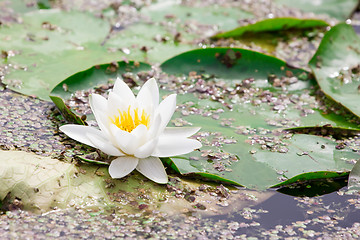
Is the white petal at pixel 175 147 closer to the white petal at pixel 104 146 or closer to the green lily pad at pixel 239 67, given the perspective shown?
the white petal at pixel 104 146

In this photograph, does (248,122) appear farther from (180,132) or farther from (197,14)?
(197,14)

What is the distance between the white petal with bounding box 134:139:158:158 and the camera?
236cm

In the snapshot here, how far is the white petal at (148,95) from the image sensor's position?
2.58m

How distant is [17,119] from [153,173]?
932 millimetres

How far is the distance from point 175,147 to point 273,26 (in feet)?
6.07

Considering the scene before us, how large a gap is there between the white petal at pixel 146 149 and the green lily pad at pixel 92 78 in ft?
1.98

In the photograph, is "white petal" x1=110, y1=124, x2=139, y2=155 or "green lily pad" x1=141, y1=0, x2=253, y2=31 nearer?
"white petal" x1=110, y1=124, x2=139, y2=155

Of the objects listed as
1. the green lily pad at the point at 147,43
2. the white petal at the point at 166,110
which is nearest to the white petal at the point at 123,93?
the white petal at the point at 166,110

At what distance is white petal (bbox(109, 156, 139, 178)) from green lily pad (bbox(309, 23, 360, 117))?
1348mm

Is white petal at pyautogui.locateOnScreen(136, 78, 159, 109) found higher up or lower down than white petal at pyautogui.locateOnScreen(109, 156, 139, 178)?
higher up

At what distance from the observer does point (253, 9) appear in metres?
4.38

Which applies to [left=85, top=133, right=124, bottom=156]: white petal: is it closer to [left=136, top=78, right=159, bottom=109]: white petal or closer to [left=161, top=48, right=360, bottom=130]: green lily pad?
[left=136, top=78, right=159, bottom=109]: white petal

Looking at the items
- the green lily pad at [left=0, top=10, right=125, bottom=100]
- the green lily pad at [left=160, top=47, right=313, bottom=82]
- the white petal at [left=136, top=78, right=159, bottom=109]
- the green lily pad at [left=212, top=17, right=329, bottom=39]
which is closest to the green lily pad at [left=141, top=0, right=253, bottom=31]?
the green lily pad at [left=212, top=17, right=329, bottom=39]

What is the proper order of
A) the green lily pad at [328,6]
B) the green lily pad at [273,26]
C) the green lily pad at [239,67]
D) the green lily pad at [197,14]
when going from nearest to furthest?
the green lily pad at [239,67]
the green lily pad at [273,26]
the green lily pad at [197,14]
the green lily pad at [328,6]
